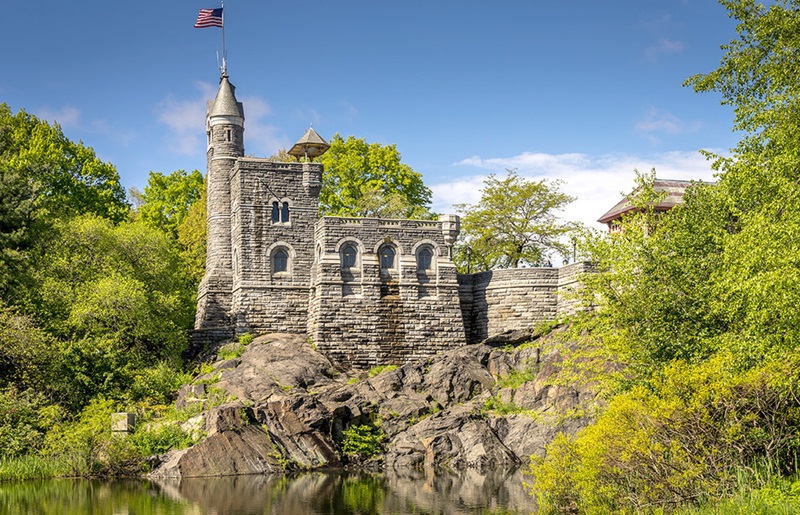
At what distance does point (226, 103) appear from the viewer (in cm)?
5112

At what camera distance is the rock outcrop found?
1494 inches

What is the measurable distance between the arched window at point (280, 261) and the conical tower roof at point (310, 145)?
5591 millimetres

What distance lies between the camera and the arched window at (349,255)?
4769cm

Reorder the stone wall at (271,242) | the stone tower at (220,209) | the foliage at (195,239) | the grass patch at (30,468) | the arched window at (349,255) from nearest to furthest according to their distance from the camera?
the grass patch at (30,468), the arched window at (349,255), the stone wall at (271,242), the stone tower at (220,209), the foliage at (195,239)

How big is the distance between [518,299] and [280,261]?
11.6m

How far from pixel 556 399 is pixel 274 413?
36.3 feet

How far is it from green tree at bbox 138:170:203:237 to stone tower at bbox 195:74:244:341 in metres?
10.8

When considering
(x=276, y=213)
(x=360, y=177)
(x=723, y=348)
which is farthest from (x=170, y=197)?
(x=723, y=348)

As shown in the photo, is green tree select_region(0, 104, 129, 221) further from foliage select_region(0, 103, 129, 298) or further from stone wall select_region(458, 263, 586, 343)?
stone wall select_region(458, 263, 586, 343)

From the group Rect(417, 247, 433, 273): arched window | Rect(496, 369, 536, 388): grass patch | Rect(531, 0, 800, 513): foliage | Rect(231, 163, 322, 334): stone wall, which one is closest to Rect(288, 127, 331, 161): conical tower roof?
Rect(231, 163, 322, 334): stone wall

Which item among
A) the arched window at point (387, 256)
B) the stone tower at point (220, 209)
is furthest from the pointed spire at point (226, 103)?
the arched window at point (387, 256)

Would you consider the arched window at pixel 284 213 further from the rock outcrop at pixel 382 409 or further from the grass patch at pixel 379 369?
the grass patch at pixel 379 369

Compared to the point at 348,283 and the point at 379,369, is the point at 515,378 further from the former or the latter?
the point at 348,283

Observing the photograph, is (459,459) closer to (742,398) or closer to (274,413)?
(274,413)
